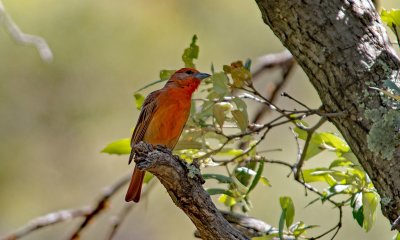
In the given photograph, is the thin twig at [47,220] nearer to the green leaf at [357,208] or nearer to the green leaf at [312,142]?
the green leaf at [312,142]

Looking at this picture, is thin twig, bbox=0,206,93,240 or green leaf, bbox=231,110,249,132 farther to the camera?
thin twig, bbox=0,206,93,240

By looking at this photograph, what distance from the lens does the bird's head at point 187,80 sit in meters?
4.53

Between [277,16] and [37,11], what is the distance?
4.17 meters

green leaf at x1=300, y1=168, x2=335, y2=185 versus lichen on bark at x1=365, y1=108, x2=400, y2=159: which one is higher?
green leaf at x1=300, y1=168, x2=335, y2=185

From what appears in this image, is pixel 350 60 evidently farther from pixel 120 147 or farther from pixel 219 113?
pixel 120 147

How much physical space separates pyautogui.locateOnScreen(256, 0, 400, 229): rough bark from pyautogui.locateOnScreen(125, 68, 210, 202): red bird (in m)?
1.12

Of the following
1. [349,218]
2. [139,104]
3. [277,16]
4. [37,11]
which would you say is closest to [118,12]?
[37,11]

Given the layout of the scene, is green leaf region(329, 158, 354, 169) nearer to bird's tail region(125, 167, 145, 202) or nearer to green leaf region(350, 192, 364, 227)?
green leaf region(350, 192, 364, 227)

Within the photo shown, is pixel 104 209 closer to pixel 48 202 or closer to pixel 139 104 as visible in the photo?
pixel 139 104

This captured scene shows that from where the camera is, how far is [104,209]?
4.91 metres

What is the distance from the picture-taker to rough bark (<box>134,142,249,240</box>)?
2890 mm

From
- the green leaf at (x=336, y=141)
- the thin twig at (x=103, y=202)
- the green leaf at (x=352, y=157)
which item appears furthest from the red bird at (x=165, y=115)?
the green leaf at (x=352, y=157)

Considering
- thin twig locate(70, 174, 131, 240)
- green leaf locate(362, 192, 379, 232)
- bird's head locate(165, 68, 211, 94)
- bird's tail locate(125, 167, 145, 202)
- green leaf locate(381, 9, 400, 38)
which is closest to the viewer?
green leaf locate(381, 9, 400, 38)

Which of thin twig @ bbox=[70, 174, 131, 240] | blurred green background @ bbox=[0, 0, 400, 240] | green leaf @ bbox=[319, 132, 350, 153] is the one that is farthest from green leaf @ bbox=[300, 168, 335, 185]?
blurred green background @ bbox=[0, 0, 400, 240]
